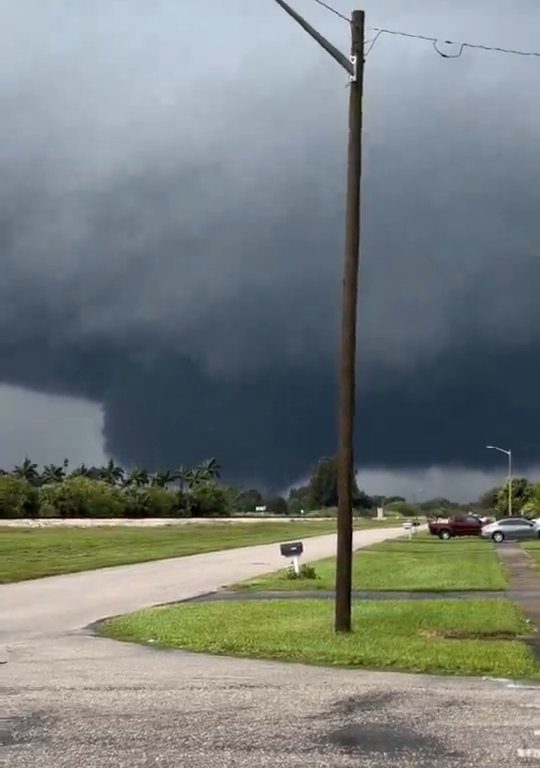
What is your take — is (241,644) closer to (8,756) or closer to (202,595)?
(8,756)

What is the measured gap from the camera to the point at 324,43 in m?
16.4

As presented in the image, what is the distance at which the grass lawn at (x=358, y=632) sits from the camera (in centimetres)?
1368

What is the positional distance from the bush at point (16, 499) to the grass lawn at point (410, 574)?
67.4 metres

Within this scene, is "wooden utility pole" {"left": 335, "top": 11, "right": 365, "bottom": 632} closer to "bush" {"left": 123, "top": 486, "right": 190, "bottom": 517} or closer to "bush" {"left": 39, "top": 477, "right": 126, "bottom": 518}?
"bush" {"left": 39, "top": 477, "right": 126, "bottom": 518}

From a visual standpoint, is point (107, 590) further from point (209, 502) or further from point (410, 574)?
point (209, 502)

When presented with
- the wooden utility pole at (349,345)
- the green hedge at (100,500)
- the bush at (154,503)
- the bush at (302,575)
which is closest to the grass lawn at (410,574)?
the bush at (302,575)

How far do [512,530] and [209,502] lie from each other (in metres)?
94.7

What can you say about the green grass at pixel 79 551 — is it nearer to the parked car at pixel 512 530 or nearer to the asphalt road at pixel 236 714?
the parked car at pixel 512 530

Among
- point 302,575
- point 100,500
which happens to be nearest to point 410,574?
point 302,575

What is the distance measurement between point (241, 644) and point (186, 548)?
3734 centimetres

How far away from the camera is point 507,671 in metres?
12.9

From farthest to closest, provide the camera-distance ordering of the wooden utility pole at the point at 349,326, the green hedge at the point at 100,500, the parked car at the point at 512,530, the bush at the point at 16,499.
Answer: the green hedge at the point at 100,500
the bush at the point at 16,499
the parked car at the point at 512,530
the wooden utility pole at the point at 349,326

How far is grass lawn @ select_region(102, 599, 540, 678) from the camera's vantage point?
44.9ft

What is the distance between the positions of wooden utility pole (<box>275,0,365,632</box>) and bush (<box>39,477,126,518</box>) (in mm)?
106756
